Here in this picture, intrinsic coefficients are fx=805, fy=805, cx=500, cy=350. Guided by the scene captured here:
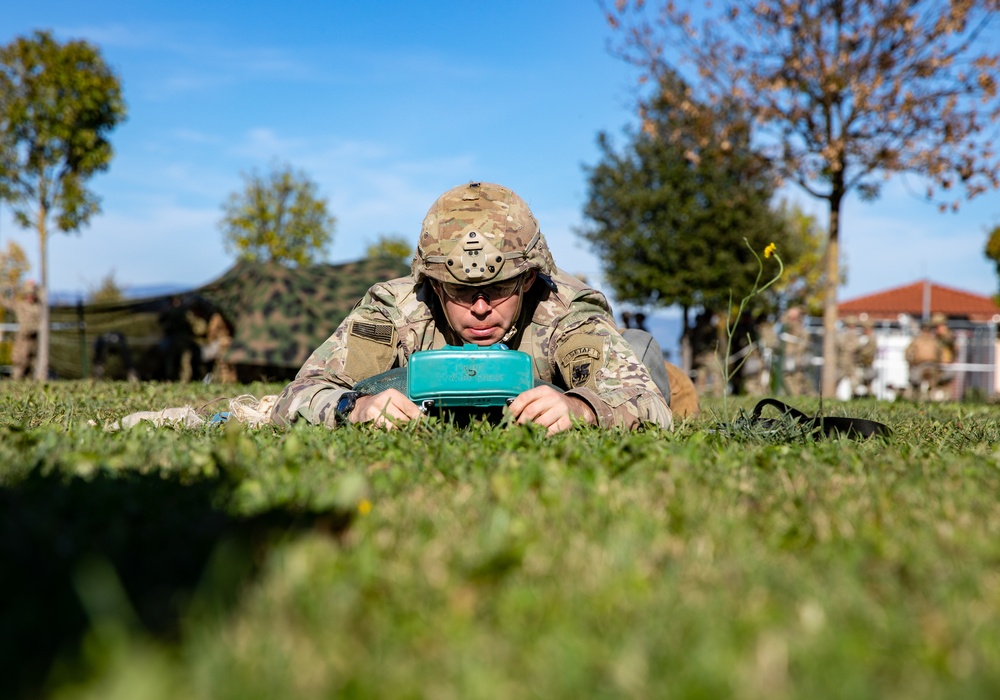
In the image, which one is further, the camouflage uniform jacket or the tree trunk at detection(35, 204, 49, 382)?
the tree trunk at detection(35, 204, 49, 382)

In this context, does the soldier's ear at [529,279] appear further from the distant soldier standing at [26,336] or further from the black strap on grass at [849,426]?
the distant soldier standing at [26,336]

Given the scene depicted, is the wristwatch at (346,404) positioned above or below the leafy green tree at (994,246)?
below

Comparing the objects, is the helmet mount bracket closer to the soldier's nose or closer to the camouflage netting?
the soldier's nose

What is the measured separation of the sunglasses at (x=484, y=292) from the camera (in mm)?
3645

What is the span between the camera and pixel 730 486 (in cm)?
214

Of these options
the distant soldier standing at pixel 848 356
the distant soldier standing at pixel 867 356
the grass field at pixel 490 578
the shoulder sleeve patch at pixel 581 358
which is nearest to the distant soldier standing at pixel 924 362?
the distant soldier standing at pixel 867 356

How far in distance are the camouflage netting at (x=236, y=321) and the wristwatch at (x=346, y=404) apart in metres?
7.60

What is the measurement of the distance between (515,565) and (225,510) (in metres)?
0.74

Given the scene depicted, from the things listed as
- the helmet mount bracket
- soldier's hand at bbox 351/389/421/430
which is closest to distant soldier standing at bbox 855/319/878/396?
the helmet mount bracket

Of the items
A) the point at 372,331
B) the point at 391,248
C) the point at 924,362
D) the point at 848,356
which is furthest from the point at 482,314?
the point at 391,248

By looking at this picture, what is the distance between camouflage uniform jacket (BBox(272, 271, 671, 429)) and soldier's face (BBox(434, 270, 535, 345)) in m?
0.19

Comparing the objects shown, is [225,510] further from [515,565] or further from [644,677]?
[644,677]

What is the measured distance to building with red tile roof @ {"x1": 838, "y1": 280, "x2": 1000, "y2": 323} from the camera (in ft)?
181

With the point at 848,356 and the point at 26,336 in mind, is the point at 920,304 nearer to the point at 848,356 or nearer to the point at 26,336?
the point at 848,356
